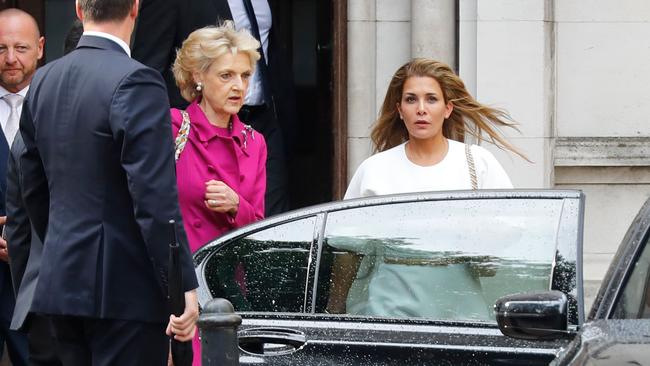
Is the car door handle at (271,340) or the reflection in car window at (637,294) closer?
the reflection in car window at (637,294)

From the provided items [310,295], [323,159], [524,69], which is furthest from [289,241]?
[323,159]

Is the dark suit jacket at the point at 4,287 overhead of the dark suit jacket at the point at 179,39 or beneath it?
beneath

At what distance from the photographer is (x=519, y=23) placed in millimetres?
9648

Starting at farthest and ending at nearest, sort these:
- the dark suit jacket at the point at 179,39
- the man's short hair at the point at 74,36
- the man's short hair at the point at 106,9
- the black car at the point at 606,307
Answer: the dark suit jacket at the point at 179,39 < the man's short hair at the point at 74,36 < the man's short hair at the point at 106,9 < the black car at the point at 606,307

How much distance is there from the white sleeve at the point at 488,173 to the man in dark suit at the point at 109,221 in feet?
6.31

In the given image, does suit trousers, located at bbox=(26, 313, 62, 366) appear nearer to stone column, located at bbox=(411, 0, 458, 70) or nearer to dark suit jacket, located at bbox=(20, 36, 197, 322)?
dark suit jacket, located at bbox=(20, 36, 197, 322)

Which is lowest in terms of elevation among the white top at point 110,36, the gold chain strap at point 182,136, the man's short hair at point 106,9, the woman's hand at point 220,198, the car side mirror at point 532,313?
the car side mirror at point 532,313

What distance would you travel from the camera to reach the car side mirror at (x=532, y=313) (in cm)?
475

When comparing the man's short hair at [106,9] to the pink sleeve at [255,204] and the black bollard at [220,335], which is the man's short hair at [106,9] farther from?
the pink sleeve at [255,204]

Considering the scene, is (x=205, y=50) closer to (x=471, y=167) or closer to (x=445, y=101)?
(x=445, y=101)

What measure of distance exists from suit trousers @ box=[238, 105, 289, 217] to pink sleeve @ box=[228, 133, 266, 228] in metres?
1.70

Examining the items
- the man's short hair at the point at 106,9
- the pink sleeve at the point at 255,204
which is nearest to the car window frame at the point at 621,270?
the man's short hair at the point at 106,9

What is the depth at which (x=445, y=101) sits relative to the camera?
23.9 ft

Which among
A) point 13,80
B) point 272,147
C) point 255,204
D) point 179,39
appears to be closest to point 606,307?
point 255,204
